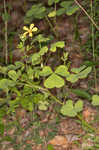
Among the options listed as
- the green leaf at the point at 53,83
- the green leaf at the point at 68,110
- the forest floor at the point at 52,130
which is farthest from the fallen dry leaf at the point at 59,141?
the green leaf at the point at 53,83

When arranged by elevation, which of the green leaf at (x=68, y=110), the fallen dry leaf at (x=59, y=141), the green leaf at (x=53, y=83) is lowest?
the fallen dry leaf at (x=59, y=141)

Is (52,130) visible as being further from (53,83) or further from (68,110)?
(53,83)

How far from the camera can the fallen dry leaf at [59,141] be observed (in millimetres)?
1812

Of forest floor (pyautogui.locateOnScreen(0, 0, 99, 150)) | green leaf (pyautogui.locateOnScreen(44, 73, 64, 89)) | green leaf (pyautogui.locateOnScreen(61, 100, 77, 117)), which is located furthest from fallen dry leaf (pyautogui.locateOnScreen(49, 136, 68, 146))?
green leaf (pyautogui.locateOnScreen(44, 73, 64, 89))

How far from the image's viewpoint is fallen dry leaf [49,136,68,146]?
181 centimetres

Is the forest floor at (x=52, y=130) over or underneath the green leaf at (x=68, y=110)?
underneath

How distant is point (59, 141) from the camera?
183 centimetres

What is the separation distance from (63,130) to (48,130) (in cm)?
11

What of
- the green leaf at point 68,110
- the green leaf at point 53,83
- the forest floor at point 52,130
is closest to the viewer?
the green leaf at point 53,83

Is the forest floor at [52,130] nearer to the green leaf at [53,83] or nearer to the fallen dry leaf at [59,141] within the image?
the fallen dry leaf at [59,141]

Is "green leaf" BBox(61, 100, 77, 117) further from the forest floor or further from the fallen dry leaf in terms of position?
the fallen dry leaf

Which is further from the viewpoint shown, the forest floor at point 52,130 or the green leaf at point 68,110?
the forest floor at point 52,130

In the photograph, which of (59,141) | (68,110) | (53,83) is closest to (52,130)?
(59,141)

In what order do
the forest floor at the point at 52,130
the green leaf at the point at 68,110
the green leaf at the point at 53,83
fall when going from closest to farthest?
the green leaf at the point at 53,83, the green leaf at the point at 68,110, the forest floor at the point at 52,130
